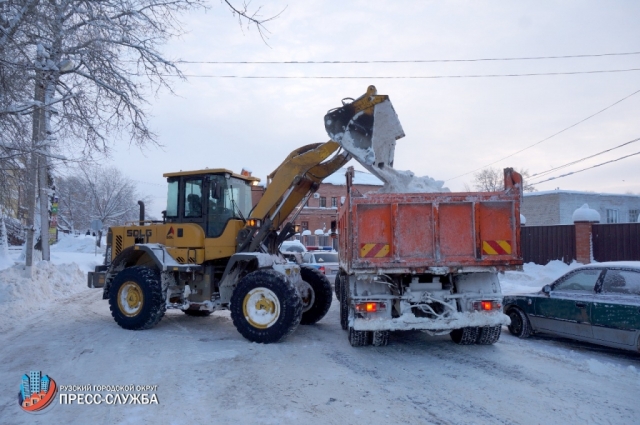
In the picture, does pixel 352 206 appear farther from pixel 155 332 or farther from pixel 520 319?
pixel 155 332

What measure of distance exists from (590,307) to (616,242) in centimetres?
1164

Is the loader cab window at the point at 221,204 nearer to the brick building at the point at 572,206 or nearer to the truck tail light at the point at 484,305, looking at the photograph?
the truck tail light at the point at 484,305

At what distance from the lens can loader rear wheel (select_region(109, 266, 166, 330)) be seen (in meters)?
9.02

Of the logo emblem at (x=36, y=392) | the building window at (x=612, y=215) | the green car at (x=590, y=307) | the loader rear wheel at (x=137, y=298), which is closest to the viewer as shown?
the logo emblem at (x=36, y=392)

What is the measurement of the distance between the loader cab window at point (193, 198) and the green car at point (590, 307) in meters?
6.33

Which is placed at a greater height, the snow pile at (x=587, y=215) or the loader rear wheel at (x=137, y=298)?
the snow pile at (x=587, y=215)

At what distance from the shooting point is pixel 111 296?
9.33 metres

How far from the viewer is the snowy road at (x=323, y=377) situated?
473 cm

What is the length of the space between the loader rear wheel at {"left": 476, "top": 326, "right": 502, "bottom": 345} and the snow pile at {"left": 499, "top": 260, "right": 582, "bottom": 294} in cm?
869

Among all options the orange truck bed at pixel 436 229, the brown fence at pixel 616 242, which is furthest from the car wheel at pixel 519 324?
the brown fence at pixel 616 242

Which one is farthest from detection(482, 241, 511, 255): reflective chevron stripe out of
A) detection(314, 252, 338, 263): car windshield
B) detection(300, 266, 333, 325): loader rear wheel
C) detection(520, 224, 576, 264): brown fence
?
detection(520, 224, 576, 264): brown fence

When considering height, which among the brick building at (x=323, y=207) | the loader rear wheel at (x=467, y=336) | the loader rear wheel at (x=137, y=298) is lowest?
the loader rear wheel at (x=467, y=336)

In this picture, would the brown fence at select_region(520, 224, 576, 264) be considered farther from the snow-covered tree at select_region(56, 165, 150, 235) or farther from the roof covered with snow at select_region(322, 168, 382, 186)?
the snow-covered tree at select_region(56, 165, 150, 235)

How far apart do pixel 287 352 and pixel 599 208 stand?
35905 mm
